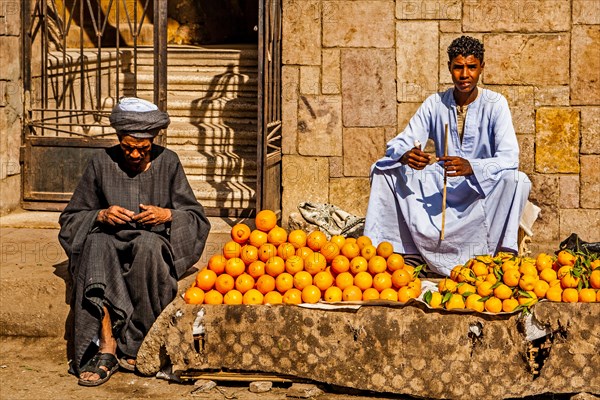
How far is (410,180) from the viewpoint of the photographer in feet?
20.4

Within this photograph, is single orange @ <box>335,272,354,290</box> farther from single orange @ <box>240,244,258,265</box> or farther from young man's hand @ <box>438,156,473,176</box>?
young man's hand @ <box>438,156,473,176</box>

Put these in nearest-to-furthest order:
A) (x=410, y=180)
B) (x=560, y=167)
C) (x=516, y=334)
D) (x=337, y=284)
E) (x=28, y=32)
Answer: (x=516, y=334) → (x=337, y=284) → (x=410, y=180) → (x=560, y=167) → (x=28, y=32)

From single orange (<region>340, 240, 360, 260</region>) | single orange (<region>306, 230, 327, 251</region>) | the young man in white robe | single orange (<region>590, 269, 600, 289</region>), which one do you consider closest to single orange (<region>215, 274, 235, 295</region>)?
single orange (<region>306, 230, 327, 251</region>)

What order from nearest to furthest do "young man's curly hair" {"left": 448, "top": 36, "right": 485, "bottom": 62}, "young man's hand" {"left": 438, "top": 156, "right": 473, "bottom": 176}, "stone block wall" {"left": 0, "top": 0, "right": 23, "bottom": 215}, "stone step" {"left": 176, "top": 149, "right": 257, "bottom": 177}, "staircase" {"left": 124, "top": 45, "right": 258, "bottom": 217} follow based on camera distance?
1. "young man's hand" {"left": 438, "top": 156, "right": 473, "bottom": 176}
2. "young man's curly hair" {"left": 448, "top": 36, "right": 485, "bottom": 62}
3. "stone block wall" {"left": 0, "top": 0, "right": 23, "bottom": 215}
4. "staircase" {"left": 124, "top": 45, "right": 258, "bottom": 217}
5. "stone step" {"left": 176, "top": 149, "right": 257, "bottom": 177}

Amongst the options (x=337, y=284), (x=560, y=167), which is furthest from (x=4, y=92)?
(x=560, y=167)

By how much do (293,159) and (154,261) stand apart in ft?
9.02

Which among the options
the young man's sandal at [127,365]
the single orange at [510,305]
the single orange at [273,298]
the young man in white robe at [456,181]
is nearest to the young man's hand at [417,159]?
the young man in white robe at [456,181]

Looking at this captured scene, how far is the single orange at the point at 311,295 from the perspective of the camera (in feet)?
16.5

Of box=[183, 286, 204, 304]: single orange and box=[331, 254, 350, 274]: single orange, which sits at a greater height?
box=[331, 254, 350, 274]: single orange

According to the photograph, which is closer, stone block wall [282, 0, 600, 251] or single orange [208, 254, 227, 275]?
single orange [208, 254, 227, 275]

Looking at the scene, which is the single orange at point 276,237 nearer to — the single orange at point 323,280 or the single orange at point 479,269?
the single orange at point 323,280

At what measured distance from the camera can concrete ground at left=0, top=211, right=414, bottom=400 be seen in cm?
498

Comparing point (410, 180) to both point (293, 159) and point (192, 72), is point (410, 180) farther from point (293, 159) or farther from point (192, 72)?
point (192, 72)

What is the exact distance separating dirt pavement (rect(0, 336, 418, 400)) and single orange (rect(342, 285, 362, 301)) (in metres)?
0.48
